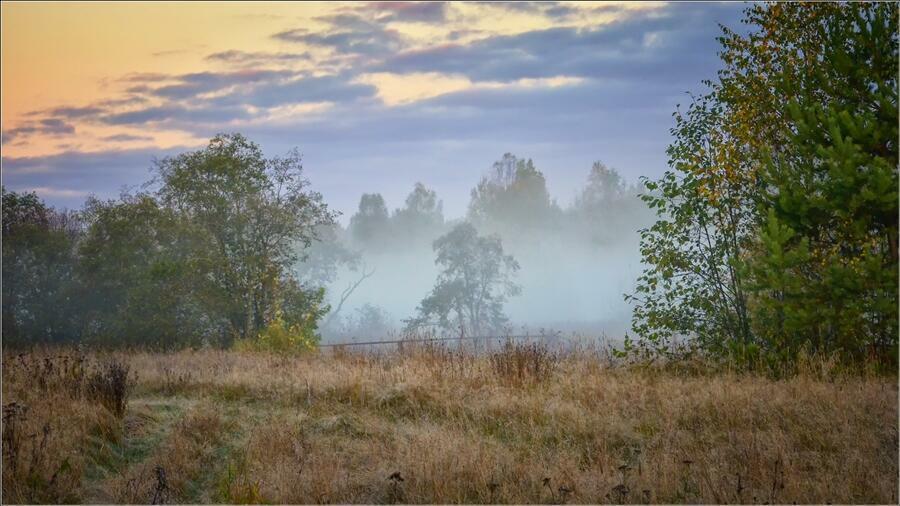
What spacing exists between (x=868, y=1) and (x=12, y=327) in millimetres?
31199

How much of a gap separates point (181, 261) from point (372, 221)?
198 ft

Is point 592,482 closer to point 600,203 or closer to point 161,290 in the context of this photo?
point 161,290

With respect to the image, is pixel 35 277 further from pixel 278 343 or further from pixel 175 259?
pixel 278 343

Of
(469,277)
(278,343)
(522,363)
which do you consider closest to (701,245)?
(522,363)

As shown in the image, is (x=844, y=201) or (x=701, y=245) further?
(x=701, y=245)

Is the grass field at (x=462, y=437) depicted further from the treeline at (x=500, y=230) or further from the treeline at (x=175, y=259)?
the treeline at (x=500, y=230)

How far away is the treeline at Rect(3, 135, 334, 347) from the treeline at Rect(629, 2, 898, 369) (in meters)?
15.1

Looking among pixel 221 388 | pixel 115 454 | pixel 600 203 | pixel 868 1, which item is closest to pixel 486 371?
pixel 221 388

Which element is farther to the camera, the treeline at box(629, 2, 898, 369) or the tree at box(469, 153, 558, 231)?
the tree at box(469, 153, 558, 231)

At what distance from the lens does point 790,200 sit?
11.6 m

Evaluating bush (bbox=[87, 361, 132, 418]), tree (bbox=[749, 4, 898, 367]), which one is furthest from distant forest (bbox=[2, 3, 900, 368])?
bush (bbox=[87, 361, 132, 418])

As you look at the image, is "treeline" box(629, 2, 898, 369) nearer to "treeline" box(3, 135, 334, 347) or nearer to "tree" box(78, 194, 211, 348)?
"treeline" box(3, 135, 334, 347)

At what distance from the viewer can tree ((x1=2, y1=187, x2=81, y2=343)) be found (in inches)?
1166

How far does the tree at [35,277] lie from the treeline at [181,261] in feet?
0.14
